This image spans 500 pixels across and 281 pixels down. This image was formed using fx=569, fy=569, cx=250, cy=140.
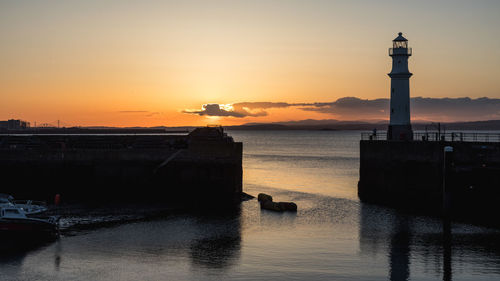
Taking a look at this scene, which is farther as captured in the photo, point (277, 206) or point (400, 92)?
point (400, 92)

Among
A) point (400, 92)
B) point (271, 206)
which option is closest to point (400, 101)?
point (400, 92)

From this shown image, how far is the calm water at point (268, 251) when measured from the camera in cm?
2492

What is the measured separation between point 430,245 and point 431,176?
1439 centimetres

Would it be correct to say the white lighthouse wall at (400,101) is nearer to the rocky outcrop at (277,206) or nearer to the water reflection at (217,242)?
the rocky outcrop at (277,206)

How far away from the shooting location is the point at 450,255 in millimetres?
28000

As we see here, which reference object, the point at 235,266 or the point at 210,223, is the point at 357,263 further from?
the point at 210,223

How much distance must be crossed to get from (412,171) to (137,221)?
22.7 meters

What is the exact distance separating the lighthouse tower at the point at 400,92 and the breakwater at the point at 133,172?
16.6 metres

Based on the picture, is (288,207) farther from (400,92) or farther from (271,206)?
(400,92)

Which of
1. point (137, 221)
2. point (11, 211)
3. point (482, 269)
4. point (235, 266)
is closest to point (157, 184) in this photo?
point (137, 221)

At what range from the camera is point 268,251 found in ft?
95.3

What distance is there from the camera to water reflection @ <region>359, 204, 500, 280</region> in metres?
26.0

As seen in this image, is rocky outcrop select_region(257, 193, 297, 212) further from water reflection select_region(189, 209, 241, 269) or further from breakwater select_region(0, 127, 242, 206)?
Answer: breakwater select_region(0, 127, 242, 206)

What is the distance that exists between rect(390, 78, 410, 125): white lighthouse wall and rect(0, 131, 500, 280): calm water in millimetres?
15443
